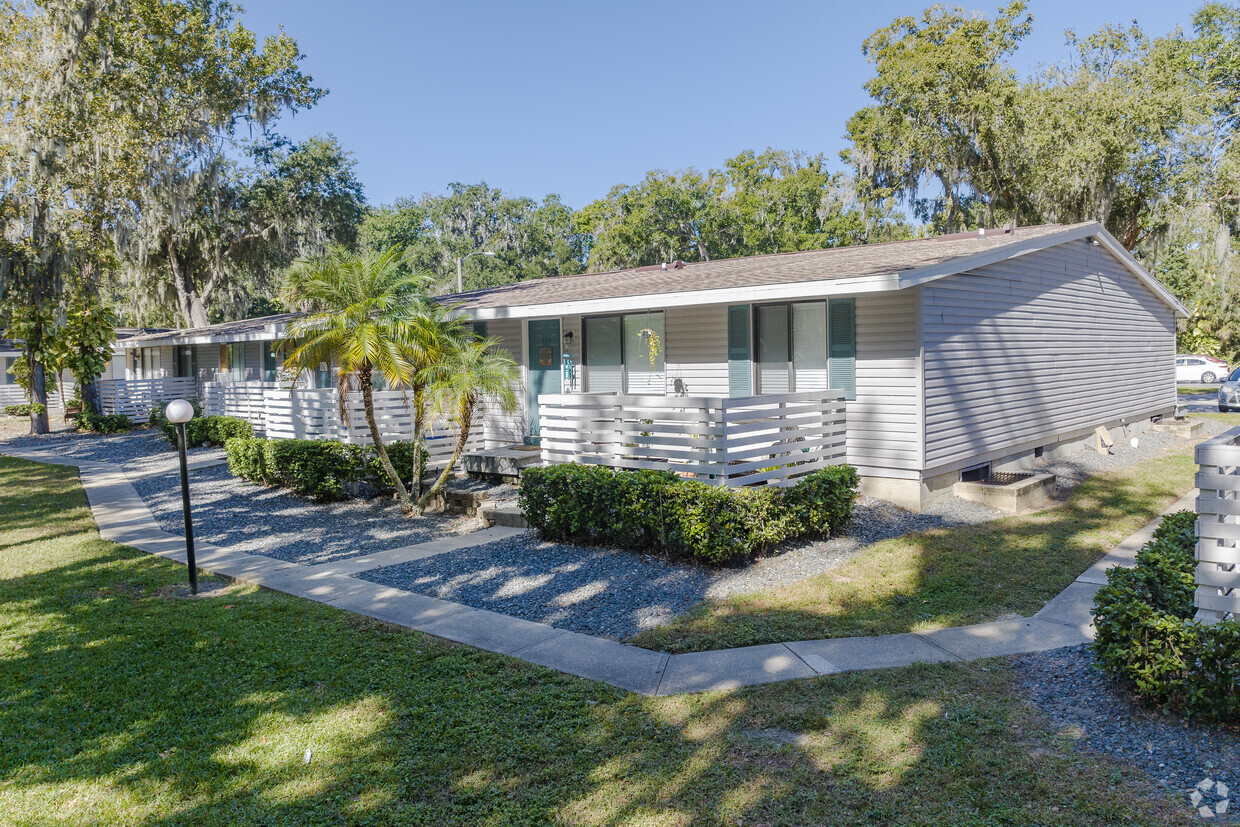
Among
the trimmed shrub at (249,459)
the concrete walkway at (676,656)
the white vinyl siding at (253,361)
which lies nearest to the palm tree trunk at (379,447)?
the concrete walkway at (676,656)

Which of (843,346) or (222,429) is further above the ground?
(843,346)

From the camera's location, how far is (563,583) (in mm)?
6781

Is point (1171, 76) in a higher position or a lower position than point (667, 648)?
higher

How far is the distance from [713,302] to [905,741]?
6853 millimetres

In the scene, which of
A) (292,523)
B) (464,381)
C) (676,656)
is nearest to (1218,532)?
(676,656)

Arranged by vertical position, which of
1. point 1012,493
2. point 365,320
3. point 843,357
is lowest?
point 1012,493

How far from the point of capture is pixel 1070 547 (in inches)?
299

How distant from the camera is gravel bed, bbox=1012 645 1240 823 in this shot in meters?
3.34

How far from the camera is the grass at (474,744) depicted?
A: 10.6 ft

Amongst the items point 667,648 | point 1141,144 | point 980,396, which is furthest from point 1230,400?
point 667,648

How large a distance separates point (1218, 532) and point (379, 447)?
8458 millimetres

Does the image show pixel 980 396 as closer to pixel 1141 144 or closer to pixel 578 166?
pixel 1141 144

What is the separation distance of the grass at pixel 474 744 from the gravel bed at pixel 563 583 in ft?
3.45

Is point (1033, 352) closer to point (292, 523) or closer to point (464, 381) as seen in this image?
point (464, 381)
